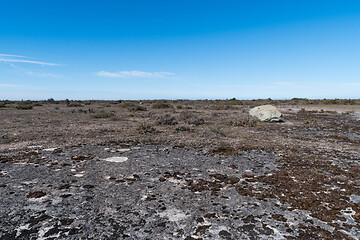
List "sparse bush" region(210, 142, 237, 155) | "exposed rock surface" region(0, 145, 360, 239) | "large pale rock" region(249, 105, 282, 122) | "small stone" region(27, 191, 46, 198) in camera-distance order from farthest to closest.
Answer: "large pale rock" region(249, 105, 282, 122) → "sparse bush" region(210, 142, 237, 155) → "small stone" region(27, 191, 46, 198) → "exposed rock surface" region(0, 145, 360, 239)

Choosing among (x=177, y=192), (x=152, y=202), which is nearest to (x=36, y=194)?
(x=152, y=202)

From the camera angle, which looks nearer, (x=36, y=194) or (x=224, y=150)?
(x=36, y=194)

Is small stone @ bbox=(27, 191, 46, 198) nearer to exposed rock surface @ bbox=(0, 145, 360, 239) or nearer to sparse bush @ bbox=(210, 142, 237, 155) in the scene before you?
exposed rock surface @ bbox=(0, 145, 360, 239)

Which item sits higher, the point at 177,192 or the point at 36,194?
the point at 36,194

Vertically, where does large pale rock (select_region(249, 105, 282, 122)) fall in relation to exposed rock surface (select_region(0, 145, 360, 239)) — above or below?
above

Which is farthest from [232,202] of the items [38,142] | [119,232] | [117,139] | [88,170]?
[38,142]

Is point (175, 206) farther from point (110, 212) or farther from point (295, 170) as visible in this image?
point (295, 170)

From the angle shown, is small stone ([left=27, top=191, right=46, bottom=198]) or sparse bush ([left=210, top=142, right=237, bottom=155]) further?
sparse bush ([left=210, top=142, right=237, bottom=155])

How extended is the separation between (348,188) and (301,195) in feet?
5.25

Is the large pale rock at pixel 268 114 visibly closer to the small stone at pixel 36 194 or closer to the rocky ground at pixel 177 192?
the rocky ground at pixel 177 192

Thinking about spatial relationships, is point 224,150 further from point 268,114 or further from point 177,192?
point 268,114

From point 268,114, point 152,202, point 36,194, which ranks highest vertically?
point 268,114

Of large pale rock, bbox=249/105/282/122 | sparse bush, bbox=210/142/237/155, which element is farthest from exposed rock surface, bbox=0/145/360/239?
large pale rock, bbox=249/105/282/122

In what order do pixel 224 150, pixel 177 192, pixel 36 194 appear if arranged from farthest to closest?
pixel 224 150 → pixel 177 192 → pixel 36 194
